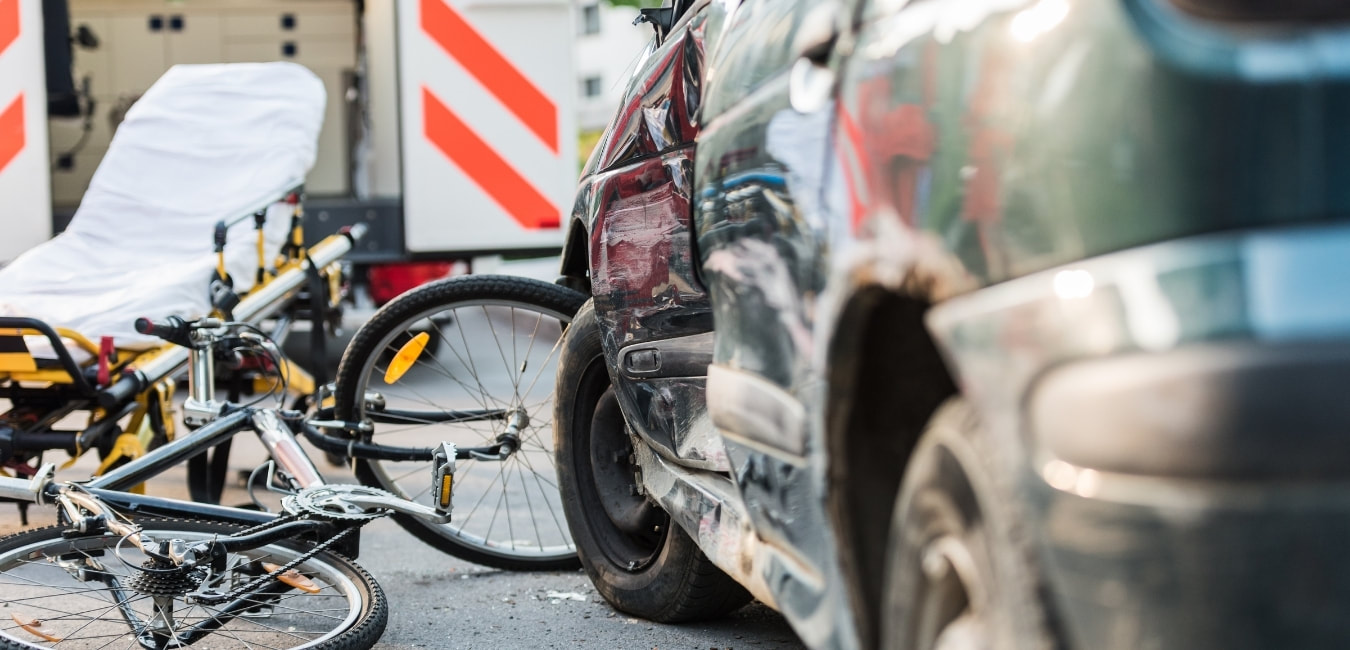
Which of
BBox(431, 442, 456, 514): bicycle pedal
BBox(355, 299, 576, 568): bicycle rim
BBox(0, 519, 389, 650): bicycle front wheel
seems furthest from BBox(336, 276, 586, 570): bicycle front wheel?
BBox(0, 519, 389, 650): bicycle front wheel

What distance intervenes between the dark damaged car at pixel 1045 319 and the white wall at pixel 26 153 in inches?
200

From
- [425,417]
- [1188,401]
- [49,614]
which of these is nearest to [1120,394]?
[1188,401]

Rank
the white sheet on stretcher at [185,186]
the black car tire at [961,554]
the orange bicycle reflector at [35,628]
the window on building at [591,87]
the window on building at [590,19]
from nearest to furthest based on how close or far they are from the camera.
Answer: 1. the black car tire at [961,554]
2. the orange bicycle reflector at [35,628]
3. the white sheet on stretcher at [185,186]
4. the window on building at [590,19]
5. the window on building at [591,87]

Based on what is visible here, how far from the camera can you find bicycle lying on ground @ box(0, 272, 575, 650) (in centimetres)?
274

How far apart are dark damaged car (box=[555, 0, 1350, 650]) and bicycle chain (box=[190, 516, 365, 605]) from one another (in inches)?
50.8

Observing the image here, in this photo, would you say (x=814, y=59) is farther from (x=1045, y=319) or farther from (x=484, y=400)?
(x=484, y=400)

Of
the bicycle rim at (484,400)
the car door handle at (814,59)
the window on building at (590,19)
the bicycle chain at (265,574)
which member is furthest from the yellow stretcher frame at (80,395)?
the window on building at (590,19)

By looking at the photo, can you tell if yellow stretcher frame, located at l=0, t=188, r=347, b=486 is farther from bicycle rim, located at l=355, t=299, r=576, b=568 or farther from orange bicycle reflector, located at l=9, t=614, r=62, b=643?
orange bicycle reflector, located at l=9, t=614, r=62, b=643

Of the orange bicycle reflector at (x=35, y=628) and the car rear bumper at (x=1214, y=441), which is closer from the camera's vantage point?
the car rear bumper at (x=1214, y=441)

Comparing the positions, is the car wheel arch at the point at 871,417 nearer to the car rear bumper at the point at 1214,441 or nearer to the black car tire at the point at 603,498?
the car rear bumper at the point at 1214,441

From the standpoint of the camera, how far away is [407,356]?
11.2 feet

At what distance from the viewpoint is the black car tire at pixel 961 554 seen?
1.11 metres

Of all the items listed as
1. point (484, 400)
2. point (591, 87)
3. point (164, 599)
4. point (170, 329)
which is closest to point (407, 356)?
point (484, 400)

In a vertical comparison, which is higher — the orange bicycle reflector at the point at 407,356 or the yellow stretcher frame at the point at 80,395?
the orange bicycle reflector at the point at 407,356
